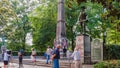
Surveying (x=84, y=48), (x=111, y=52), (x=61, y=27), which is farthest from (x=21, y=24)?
(x=84, y=48)

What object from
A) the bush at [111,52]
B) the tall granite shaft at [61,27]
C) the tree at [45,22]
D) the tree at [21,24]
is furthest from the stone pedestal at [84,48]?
the tree at [21,24]

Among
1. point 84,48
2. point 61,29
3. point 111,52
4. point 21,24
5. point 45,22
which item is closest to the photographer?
point 84,48

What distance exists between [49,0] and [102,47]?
81.9ft

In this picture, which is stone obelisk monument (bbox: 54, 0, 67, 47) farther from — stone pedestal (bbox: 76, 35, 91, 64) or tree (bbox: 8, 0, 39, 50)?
tree (bbox: 8, 0, 39, 50)

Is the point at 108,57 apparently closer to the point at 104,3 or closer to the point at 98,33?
the point at 104,3

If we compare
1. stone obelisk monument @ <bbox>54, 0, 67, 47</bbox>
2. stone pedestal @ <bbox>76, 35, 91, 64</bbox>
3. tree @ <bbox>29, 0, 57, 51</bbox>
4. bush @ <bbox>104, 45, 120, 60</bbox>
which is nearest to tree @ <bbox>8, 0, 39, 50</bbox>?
tree @ <bbox>29, 0, 57, 51</bbox>

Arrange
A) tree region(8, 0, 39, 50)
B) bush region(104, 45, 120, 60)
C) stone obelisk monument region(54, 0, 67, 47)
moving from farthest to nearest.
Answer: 1. tree region(8, 0, 39, 50)
2. stone obelisk monument region(54, 0, 67, 47)
3. bush region(104, 45, 120, 60)

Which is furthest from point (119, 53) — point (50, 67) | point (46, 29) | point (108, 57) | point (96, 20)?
point (46, 29)

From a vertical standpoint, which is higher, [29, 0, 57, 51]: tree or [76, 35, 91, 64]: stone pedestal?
[29, 0, 57, 51]: tree

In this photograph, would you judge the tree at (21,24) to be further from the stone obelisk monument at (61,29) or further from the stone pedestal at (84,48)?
the stone pedestal at (84,48)

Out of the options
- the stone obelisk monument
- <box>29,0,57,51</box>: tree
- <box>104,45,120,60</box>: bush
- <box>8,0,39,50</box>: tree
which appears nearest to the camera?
<box>104,45,120,60</box>: bush

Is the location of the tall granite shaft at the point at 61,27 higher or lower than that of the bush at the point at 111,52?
higher

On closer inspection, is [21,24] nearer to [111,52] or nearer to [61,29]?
[61,29]

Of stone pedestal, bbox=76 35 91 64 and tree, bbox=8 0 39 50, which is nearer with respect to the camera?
stone pedestal, bbox=76 35 91 64
